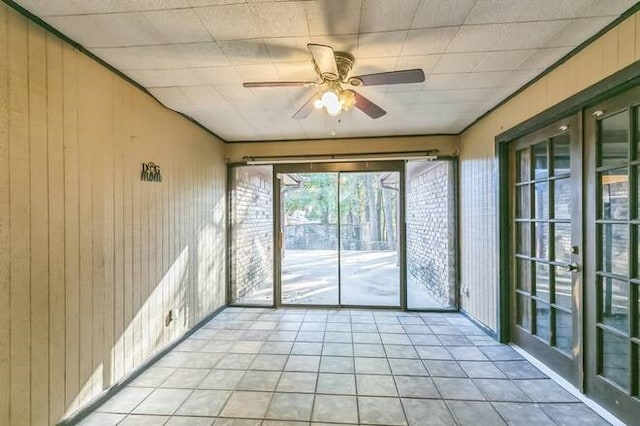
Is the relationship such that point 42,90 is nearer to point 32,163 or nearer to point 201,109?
point 32,163

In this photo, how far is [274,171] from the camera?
4.38 meters

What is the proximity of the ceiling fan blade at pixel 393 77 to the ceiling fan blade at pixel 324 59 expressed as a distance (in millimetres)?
146

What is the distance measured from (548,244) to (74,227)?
3444 millimetres

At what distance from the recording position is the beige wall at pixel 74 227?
5.14 ft

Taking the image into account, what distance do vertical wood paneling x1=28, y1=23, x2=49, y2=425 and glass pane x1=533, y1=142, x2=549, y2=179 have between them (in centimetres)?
350

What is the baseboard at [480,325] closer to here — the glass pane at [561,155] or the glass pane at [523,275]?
the glass pane at [523,275]

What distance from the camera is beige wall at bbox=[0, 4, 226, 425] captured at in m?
1.57

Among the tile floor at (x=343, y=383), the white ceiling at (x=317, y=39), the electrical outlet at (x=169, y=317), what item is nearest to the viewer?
the white ceiling at (x=317, y=39)

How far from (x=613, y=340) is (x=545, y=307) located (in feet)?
2.15

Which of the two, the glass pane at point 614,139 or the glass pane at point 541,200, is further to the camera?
the glass pane at point 541,200

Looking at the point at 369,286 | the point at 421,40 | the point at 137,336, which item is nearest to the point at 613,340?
the point at 421,40

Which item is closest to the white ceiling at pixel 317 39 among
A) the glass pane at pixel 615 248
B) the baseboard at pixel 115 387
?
the glass pane at pixel 615 248

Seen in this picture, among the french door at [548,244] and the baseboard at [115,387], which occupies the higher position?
the french door at [548,244]

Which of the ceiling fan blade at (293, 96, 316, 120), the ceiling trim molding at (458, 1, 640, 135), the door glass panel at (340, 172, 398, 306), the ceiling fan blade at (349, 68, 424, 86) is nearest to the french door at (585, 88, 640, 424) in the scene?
the ceiling trim molding at (458, 1, 640, 135)
